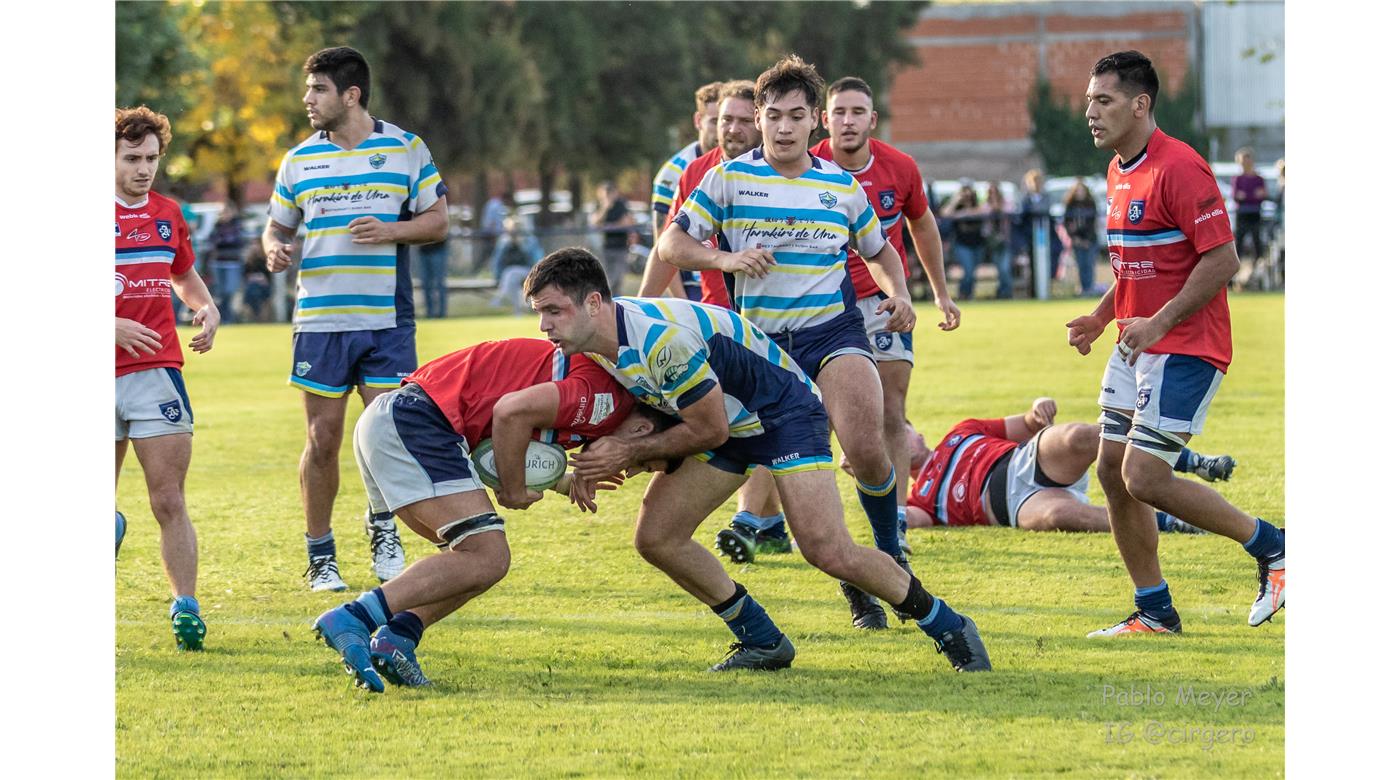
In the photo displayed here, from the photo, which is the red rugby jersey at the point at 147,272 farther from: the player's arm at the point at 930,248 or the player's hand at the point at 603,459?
the player's arm at the point at 930,248

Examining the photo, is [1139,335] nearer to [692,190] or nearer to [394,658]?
[692,190]

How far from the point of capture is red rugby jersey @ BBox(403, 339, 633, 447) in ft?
19.1

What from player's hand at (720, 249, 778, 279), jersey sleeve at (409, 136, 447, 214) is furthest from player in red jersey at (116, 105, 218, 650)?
player's hand at (720, 249, 778, 279)

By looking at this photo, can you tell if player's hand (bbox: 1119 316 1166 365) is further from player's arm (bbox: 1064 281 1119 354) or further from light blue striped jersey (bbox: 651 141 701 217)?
light blue striped jersey (bbox: 651 141 701 217)

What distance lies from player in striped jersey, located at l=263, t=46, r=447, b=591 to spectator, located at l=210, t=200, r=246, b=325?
19.5 meters

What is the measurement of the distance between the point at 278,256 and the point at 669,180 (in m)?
2.43

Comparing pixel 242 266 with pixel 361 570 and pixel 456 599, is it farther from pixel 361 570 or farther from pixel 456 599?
pixel 456 599

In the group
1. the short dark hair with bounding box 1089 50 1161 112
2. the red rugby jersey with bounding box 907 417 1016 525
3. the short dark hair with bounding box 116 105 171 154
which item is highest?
the short dark hair with bounding box 1089 50 1161 112

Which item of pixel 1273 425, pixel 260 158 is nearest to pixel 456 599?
pixel 1273 425

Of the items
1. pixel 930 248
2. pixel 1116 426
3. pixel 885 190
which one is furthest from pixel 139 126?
pixel 1116 426

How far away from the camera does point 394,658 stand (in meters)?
5.72

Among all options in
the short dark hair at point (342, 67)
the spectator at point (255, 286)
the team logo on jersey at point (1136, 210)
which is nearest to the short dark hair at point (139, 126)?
the short dark hair at point (342, 67)

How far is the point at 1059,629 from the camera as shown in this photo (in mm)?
6578

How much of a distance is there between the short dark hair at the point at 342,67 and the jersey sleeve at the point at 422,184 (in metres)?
0.32
